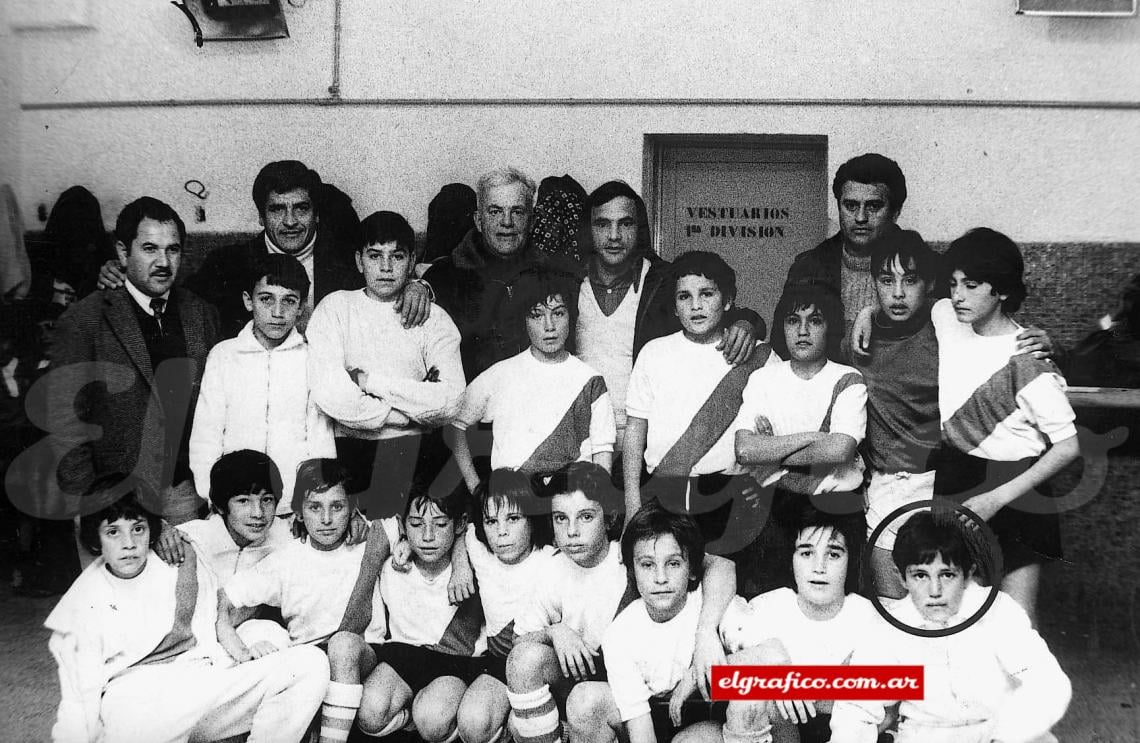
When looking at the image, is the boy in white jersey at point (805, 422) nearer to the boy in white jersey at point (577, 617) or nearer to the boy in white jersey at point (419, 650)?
the boy in white jersey at point (577, 617)

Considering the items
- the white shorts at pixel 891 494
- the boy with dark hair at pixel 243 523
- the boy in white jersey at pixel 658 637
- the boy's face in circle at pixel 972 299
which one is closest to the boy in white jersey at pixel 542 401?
the boy in white jersey at pixel 658 637

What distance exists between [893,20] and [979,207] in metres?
0.81

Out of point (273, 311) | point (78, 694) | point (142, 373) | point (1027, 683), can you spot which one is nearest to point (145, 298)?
point (142, 373)

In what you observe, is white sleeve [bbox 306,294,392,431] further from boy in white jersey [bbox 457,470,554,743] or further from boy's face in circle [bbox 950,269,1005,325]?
boy's face in circle [bbox 950,269,1005,325]

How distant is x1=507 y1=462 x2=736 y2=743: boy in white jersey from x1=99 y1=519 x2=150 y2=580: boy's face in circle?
154 cm

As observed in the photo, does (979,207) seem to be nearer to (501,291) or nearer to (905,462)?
(905,462)

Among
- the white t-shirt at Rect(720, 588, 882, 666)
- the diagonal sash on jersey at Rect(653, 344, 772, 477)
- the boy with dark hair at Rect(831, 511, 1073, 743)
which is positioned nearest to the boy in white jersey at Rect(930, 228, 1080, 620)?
the boy with dark hair at Rect(831, 511, 1073, 743)

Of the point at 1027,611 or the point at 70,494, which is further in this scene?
the point at 70,494

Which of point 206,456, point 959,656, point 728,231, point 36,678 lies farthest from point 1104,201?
point 36,678

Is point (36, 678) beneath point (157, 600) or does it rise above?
Answer: beneath

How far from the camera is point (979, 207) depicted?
4.11 metres

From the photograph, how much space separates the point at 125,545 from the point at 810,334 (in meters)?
2.85

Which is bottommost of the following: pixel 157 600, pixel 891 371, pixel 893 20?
pixel 157 600

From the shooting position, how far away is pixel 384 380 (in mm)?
4230
